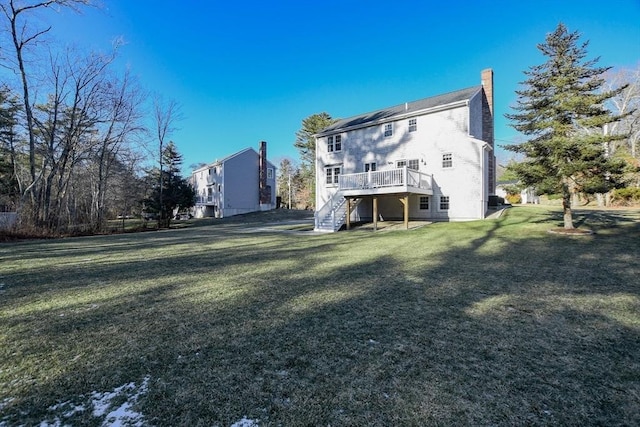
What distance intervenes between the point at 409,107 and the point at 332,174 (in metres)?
6.85

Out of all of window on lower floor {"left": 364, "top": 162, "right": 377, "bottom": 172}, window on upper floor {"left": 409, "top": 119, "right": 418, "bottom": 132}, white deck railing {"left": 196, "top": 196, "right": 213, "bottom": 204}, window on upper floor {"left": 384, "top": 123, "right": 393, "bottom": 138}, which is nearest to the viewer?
window on upper floor {"left": 409, "top": 119, "right": 418, "bottom": 132}

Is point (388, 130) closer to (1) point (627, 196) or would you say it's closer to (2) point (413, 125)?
(2) point (413, 125)

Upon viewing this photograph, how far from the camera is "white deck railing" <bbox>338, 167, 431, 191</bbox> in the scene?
15031 millimetres

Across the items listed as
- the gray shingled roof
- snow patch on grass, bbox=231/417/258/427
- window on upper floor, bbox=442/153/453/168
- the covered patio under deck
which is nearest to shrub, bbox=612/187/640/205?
the gray shingled roof

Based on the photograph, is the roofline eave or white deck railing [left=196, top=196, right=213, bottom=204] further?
white deck railing [left=196, top=196, right=213, bottom=204]

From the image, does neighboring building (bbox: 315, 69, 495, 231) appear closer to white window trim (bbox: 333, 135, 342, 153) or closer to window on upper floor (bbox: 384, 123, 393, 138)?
window on upper floor (bbox: 384, 123, 393, 138)

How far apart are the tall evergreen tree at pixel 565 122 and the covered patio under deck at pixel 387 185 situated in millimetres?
4575

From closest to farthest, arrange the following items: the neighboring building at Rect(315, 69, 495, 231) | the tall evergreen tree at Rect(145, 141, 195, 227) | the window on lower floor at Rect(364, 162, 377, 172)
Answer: the neighboring building at Rect(315, 69, 495, 231)
the window on lower floor at Rect(364, 162, 377, 172)
the tall evergreen tree at Rect(145, 141, 195, 227)

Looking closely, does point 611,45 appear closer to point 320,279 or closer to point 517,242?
point 517,242

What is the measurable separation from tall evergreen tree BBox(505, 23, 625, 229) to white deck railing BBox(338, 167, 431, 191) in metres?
4.54

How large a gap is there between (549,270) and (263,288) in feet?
19.9

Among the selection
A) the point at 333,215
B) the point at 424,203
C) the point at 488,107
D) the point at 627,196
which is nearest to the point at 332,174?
the point at 333,215

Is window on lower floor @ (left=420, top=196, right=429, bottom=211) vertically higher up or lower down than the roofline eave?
lower down

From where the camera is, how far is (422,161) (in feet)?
57.2
